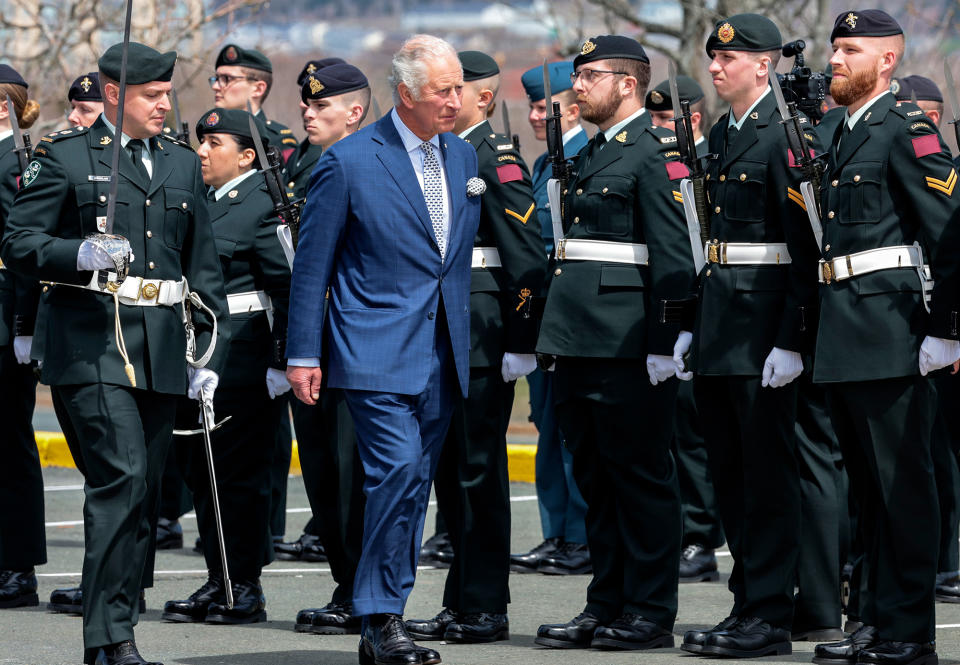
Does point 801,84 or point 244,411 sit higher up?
point 801,84

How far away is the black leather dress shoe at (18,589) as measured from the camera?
831 centimetres

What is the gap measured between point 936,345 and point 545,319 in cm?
163

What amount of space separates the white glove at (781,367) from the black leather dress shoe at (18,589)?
3.41 meters

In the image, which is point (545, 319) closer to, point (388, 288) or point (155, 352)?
point (388, 288)

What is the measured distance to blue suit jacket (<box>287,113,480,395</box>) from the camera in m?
6.66

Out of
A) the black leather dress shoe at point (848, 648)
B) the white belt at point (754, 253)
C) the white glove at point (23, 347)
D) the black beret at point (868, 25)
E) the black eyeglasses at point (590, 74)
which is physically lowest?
the black leather dress shoe at point (848, 648)

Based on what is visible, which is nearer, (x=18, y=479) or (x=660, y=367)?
(x=660, y=367)

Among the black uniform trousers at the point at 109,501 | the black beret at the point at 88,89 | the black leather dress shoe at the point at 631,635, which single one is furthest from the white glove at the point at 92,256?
the black beret at the point at 88,89

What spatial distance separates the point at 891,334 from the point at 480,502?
1.86 m

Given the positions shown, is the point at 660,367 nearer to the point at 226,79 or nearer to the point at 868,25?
the point at 868,25

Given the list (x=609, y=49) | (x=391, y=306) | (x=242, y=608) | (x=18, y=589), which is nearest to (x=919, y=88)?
(x=609, y=49)

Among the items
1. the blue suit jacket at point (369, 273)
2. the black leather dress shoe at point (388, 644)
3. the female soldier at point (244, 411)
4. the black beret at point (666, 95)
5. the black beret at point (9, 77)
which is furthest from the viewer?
the black beret at point (666, 95)

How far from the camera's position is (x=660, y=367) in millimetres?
7316

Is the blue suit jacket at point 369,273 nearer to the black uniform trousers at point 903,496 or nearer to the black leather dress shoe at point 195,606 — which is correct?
the black uniform trousers at point 903,496
